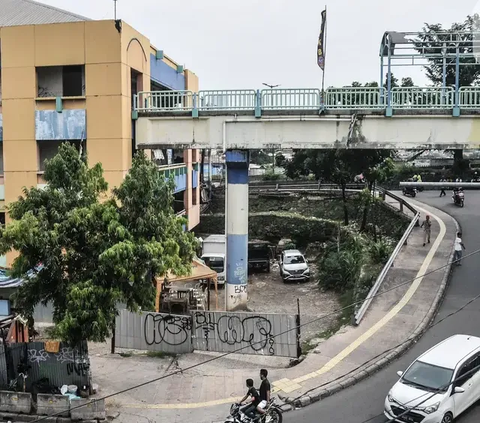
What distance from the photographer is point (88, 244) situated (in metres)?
12.5

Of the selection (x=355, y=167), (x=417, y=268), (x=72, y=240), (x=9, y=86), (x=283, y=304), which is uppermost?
(x=9, y=86)

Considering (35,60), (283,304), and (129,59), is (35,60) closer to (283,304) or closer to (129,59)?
(129,59)

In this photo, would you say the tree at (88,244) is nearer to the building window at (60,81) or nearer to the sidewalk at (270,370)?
the sidewalk at (270,370)

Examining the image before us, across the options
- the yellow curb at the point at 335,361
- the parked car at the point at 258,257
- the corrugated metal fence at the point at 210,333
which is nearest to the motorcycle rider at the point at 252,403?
the yellow curb at the point at 335,361

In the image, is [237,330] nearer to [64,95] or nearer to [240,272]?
[240,272]

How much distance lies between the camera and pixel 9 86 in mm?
20656

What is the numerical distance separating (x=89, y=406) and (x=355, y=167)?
25.8 meters

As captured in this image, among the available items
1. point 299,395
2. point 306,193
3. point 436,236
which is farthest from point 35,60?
point 306,193

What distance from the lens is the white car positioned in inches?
435

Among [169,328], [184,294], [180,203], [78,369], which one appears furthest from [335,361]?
[180,203]

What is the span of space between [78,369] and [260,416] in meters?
5.22

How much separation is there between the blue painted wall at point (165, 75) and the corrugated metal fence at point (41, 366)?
14.1 meters

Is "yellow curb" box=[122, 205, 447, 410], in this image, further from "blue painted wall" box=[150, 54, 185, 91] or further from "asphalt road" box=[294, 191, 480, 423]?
"blue painted wall" box=[150, 54, 185, 91]

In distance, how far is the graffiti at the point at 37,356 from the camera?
1401cm
